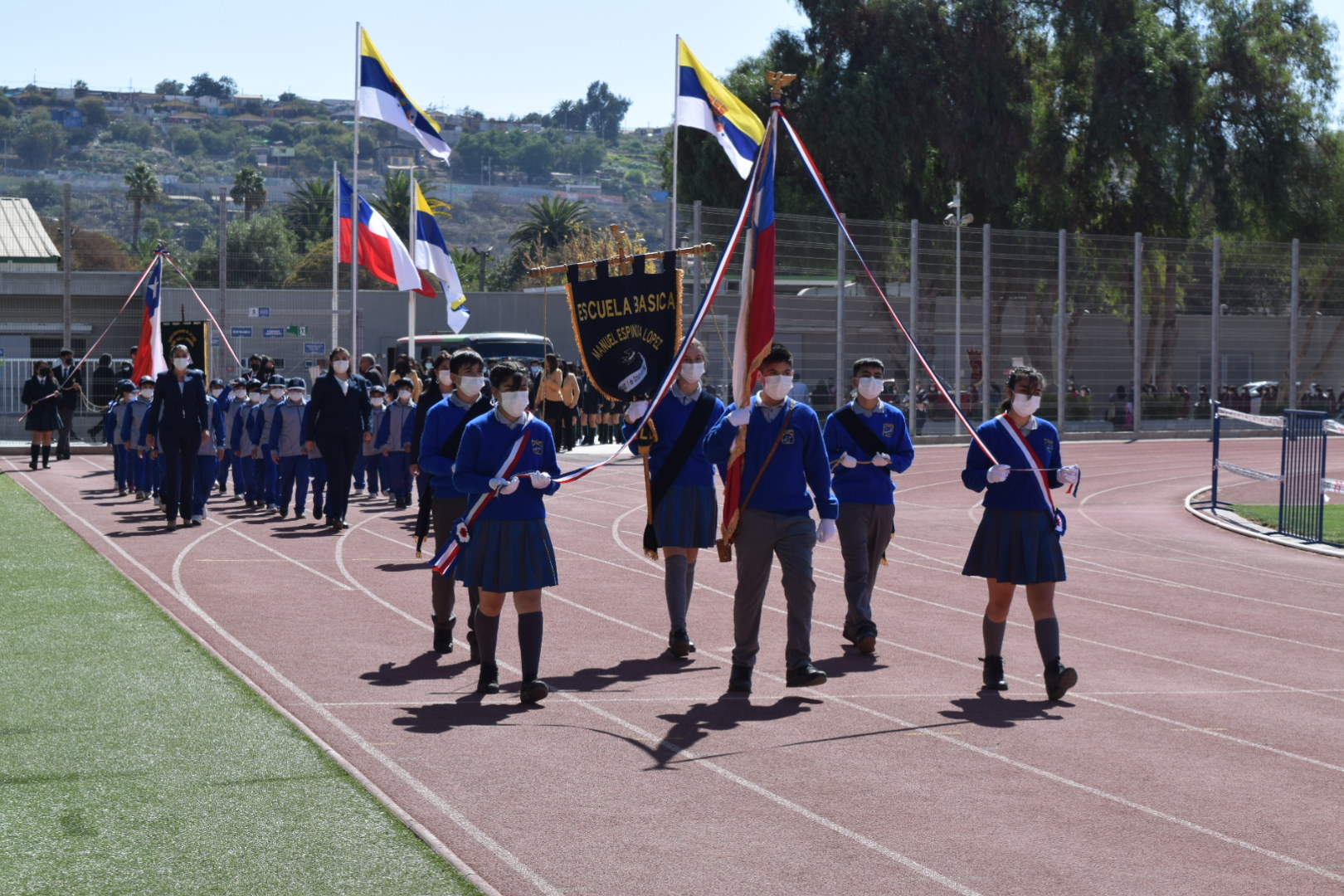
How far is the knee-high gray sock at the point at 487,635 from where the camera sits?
8500mm

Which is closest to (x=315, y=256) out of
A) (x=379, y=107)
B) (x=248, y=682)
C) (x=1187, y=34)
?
(x=1187, y=34)

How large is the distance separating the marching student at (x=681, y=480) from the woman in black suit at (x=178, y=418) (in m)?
8.24

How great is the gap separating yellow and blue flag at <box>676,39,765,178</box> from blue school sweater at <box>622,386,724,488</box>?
45.0 feet

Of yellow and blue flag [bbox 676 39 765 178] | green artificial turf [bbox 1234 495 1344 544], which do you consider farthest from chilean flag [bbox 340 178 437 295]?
green artificial turf [bbox 1234 495 1344 544]

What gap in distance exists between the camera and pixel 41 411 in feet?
92.7

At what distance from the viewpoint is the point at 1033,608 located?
8.72m

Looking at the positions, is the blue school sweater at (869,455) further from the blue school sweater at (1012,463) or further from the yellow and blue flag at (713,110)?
the yellow and blue flag at (713,110)

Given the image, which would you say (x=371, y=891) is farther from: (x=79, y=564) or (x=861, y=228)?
(x=861, y=228)

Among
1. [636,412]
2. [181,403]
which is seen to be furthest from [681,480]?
[181,403]

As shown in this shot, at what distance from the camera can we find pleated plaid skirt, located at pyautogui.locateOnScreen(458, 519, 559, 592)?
8070mm

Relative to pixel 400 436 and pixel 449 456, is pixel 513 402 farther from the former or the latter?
pixel 400 436

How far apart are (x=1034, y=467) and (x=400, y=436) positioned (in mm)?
13005

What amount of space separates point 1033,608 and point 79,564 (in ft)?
29.5

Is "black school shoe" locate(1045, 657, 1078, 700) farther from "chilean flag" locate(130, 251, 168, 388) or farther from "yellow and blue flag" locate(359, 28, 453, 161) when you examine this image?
"yellow and blue flag" locate(359, 28, 453, 161)
